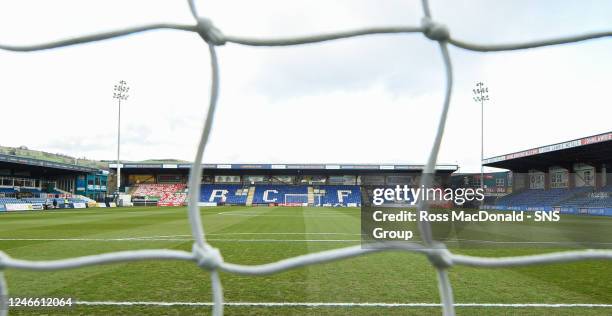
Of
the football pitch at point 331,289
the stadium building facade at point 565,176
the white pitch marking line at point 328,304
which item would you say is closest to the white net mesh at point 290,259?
the football pitch at point 331,289

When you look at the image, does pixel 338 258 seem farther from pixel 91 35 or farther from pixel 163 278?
pixel 163 278

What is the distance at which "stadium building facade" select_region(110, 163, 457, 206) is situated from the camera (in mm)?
47062

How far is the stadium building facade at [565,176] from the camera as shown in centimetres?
2644

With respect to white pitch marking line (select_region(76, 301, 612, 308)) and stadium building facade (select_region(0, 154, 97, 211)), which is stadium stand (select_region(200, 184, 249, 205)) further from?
white pitch marking line (select_region(76, 301, 612, 308))

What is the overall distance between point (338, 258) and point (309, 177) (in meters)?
50.1

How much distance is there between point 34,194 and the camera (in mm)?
39031

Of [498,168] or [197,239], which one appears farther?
[498,168]

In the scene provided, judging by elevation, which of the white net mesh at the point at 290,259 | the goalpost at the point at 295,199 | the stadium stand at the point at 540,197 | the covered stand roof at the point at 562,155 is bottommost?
the goalpost at the point at 295,199

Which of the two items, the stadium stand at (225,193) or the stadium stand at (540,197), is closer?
the stadium stand at (540,197)

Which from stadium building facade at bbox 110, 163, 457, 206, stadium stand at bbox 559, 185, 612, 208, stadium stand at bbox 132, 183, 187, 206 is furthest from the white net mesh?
stadium stand at bbox 132, 183, 187, 206

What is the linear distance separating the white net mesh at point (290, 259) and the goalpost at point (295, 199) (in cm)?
4542

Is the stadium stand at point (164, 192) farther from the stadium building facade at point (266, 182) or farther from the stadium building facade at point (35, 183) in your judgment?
the stadium building facade at point (35, 183)

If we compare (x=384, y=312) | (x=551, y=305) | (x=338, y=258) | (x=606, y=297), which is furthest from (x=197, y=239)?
(x=606, y=297)

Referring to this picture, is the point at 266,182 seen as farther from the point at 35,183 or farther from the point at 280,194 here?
the point at 35,183
